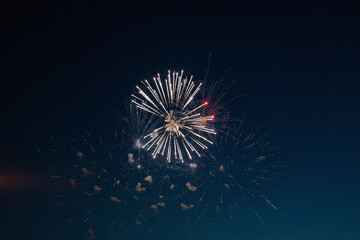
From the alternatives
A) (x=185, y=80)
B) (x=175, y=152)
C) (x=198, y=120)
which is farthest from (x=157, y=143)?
(x=185, y=80)

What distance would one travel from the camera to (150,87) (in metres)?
21.6

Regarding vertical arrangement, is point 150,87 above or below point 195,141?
above

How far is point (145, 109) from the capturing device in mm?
21812

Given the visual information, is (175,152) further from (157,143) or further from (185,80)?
(185,80)

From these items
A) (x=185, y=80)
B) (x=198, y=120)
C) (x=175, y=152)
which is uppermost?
(x=185, y=80)

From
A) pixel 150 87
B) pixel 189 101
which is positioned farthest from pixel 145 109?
pixel 189 101

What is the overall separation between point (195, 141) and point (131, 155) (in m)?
5.05

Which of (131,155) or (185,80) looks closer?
(185,80)

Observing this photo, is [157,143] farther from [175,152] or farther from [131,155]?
[131,155]

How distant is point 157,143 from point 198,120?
299cm

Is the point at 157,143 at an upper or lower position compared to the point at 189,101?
lower

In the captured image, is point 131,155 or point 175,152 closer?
point 175,152

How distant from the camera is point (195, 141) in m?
21.9

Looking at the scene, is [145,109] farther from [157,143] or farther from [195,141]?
[195,141]
